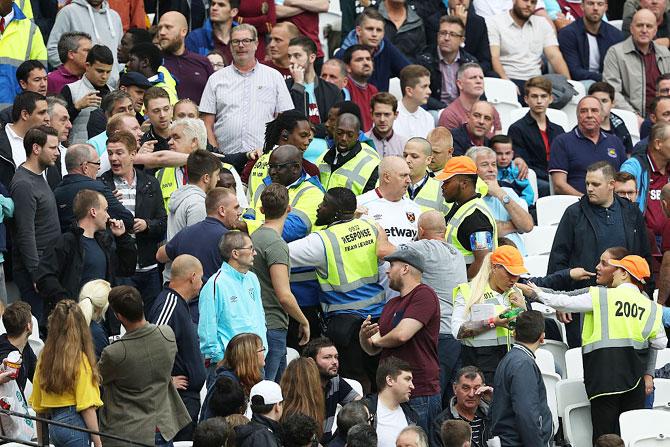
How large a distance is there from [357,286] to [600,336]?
171 cm

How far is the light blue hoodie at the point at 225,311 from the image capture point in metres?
9.95

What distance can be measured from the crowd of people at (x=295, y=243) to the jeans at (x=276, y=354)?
3cm

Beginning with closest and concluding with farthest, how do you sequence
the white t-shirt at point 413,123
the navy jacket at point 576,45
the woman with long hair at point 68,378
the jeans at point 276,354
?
the woman with long hair at point 68,378
the jeans at point 276,354
the white t-shirt at point 413,123
the navy jacket at point 576,45

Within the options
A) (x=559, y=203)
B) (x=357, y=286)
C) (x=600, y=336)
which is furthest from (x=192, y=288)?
(x=559, y=203)

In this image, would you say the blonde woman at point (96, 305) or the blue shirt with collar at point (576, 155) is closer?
the blonde woman at point (96, 305)

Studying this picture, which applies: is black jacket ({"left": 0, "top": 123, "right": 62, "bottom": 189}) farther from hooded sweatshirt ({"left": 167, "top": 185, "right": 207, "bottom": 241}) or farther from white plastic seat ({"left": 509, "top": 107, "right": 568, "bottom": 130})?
white plastic seat ({"left": 509, "top": 107, "right": 568, "bottom": 130})

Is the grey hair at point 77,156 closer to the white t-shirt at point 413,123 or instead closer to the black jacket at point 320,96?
the black jacket at point 320,96

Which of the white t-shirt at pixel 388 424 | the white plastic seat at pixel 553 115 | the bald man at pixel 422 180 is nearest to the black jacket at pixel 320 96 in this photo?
the bald man at pixel 422 180

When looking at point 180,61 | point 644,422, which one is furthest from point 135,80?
point 644,422

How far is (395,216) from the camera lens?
1149cm

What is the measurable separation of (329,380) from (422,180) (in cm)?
266

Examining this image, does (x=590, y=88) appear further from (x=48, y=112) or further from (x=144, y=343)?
(x=144, y=343)

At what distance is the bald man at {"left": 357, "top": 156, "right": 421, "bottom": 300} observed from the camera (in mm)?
11422

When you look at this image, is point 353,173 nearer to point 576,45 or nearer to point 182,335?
point 182,335
